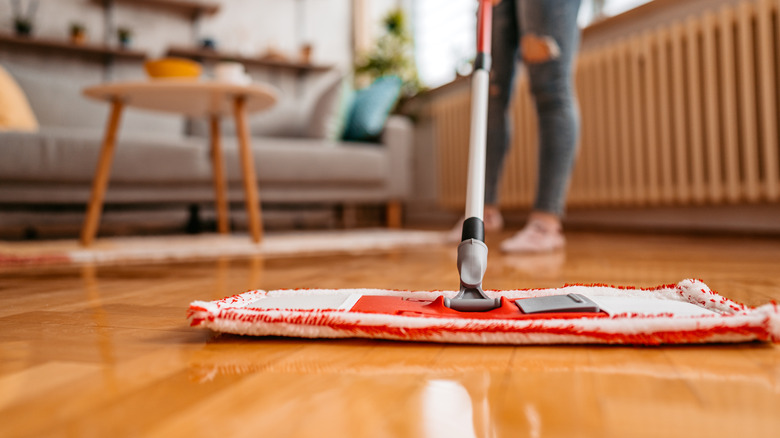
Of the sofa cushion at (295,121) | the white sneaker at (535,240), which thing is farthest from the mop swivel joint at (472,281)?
the sofa cushion at (295,121)

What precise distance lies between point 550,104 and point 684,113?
0.94 metres

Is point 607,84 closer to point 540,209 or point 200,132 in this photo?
point 540,209

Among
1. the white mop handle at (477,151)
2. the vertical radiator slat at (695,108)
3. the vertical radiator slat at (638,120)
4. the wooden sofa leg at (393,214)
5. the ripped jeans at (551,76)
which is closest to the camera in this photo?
the white mop handle at (477,151)

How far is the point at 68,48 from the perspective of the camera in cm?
310

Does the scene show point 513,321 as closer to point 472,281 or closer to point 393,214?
point 472,281

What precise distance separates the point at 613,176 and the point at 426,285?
1.73 m

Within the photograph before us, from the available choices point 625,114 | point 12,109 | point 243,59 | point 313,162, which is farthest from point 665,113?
point 243,59

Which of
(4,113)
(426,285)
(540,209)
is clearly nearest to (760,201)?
(540,209)

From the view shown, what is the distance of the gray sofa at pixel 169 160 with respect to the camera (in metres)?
1.92

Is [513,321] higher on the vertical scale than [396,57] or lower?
lower

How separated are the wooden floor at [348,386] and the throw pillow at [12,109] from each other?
174 centimetres

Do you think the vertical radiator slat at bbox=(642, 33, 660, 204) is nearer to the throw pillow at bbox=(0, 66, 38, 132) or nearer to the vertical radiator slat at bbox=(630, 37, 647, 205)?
the vertical radiator slat at bbox=(630, 37, 647, 205)

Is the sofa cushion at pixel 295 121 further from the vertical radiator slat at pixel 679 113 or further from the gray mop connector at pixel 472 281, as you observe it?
the gray mop connector at pixel 472 281

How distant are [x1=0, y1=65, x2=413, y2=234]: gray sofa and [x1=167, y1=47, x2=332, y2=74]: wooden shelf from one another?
29.8 inches
